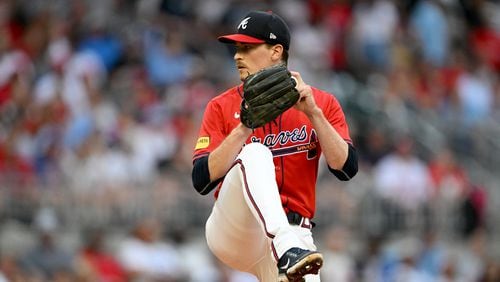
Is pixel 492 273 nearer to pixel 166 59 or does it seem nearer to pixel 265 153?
pixel 166 59

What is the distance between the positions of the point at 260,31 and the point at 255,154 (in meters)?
0.76

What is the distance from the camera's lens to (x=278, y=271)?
6988 mm

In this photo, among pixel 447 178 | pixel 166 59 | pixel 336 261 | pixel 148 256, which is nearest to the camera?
pixel 148 256

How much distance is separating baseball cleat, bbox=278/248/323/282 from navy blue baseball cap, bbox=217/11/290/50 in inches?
50.2

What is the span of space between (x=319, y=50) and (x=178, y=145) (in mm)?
3739

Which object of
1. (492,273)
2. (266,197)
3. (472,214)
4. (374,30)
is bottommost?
(266,197)

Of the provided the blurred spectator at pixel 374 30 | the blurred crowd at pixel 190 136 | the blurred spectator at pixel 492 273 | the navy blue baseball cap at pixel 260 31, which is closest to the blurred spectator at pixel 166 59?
the blurred crowd at pixel 190 136

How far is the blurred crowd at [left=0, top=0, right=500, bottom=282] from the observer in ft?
44.7

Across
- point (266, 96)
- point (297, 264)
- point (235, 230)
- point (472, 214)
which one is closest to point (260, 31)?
point (266, 96)

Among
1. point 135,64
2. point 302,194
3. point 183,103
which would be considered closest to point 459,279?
point 183,103

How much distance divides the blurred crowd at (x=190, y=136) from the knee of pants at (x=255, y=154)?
16.3 feet

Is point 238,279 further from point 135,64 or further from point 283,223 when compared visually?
point 283,223

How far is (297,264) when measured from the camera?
678cm

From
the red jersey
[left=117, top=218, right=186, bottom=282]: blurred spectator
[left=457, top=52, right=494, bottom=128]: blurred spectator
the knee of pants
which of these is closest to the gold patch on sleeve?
the red jersey
